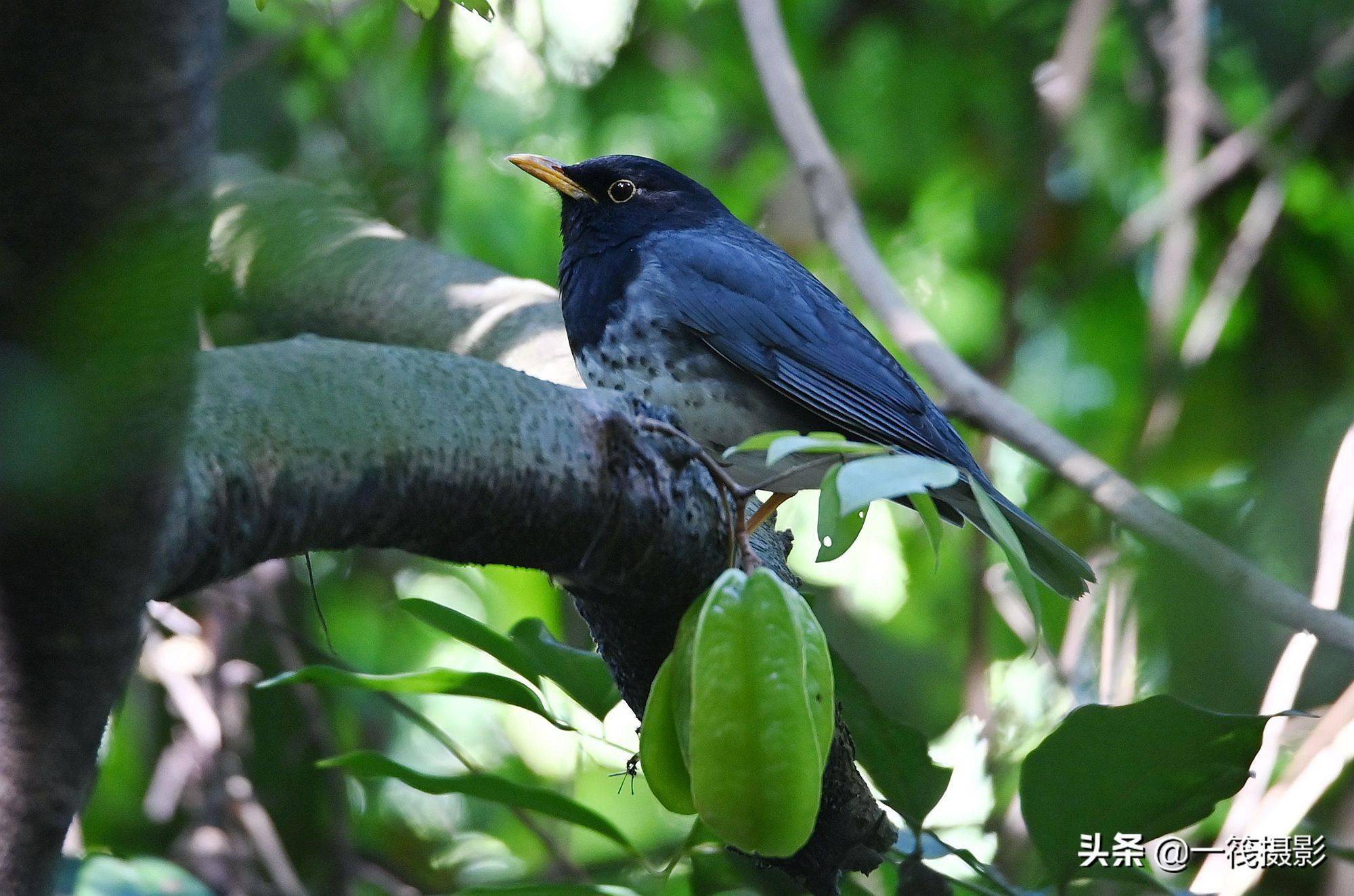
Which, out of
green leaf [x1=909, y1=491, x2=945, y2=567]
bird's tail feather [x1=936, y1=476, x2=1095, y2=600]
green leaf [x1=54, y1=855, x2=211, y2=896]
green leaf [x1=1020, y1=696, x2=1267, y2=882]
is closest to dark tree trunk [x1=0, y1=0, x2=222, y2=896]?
green leaf [x1=909, y1=491, x2=945, y2=567]

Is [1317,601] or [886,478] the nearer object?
[886,478]

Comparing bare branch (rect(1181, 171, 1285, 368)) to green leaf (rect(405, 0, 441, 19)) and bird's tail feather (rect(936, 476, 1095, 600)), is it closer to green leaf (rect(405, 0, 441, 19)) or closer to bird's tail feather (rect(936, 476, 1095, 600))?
bird's tail feather (rect(936, 476, 1095, 600))

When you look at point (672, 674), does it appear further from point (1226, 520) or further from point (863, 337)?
point (863, 337)

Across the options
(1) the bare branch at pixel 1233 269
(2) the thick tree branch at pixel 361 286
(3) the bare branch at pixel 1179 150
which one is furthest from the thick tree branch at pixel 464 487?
(1) the bare branch at pixel 1233 269

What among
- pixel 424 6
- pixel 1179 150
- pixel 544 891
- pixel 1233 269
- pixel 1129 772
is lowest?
pixel 544 891

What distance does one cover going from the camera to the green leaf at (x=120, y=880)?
205 centimetres

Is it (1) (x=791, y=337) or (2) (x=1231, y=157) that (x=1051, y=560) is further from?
(2) (x=1231, y=157)

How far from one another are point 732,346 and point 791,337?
0.66 feet

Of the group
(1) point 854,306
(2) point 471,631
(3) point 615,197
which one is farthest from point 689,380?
(1) point 854,306

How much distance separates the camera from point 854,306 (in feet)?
16.8

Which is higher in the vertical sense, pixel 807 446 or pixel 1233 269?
pixel 1233 269

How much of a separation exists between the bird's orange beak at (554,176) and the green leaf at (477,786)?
6.27 ft

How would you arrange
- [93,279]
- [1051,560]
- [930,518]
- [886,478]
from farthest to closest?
1. [1051,560]
2. [930,518]
3. [886,478]
4. [93,279]

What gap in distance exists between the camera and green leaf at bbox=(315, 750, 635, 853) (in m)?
1.64
